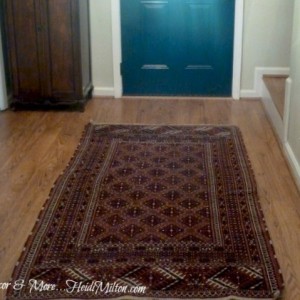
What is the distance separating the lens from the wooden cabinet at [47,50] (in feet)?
13.8

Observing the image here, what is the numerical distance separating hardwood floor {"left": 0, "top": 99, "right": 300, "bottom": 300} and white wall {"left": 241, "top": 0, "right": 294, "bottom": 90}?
324 mm

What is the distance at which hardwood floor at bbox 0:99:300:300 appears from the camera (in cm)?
Answer: 252

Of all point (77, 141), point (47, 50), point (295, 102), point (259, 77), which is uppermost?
point (47, 50)

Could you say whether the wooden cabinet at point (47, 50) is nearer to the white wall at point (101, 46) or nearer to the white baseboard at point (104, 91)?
the white wall at point (101, 46)

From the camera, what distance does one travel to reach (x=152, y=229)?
2.60m

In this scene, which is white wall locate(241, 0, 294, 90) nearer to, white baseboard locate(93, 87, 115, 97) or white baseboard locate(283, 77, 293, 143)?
white baseboard locate(93, 87, 115, 97)

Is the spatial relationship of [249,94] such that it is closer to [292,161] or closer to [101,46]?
[101,46]

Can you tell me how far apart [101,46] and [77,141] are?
1.24 m

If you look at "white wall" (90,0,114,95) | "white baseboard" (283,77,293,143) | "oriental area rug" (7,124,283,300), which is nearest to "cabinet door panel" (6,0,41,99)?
"white wall" (90,0,114,95)

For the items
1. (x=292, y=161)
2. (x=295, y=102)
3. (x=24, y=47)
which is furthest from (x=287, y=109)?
(x=24, y=47)

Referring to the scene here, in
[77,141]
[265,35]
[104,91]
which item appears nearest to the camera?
[77,141]

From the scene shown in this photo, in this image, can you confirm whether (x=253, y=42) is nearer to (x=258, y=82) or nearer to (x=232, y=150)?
(x=258, y=82)

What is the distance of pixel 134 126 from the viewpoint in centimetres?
407

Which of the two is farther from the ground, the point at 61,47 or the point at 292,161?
the point at 61,47
